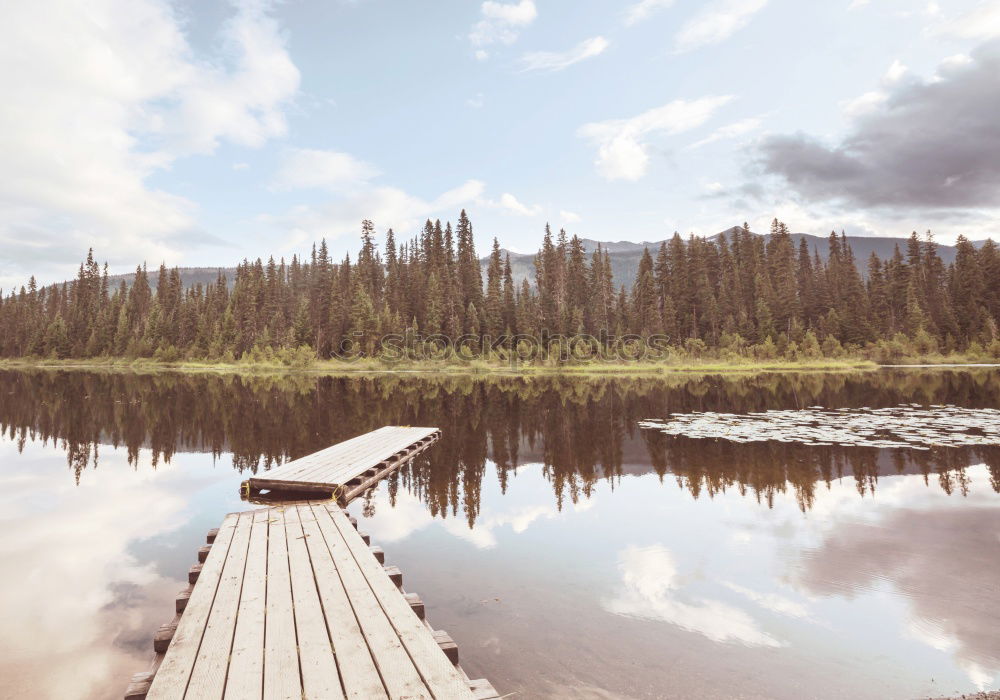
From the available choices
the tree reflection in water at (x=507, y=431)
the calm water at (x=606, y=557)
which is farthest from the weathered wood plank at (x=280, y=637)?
the tree reflection in water at (x=507, y=431)

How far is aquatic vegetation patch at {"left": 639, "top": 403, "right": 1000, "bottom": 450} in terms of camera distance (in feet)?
52.8

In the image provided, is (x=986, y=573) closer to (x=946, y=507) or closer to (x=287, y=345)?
(x=946, y=507)

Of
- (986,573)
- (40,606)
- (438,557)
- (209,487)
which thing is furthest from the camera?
(209,487)

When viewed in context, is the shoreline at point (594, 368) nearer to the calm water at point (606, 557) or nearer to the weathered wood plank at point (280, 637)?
the calm water at point (606, 557)

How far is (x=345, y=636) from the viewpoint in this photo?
436 cm

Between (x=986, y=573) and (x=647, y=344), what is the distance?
66.3 metres

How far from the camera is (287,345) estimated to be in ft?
248

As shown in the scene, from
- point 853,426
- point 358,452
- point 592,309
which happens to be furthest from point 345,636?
point 592,309

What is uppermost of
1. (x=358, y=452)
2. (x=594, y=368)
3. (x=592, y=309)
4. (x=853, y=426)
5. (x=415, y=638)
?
(x=592, y=309)

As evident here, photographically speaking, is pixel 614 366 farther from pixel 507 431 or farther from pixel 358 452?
pixel 358 452

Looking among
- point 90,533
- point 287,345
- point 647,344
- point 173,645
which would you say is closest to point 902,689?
point 173,645

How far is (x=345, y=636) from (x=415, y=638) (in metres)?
0.59

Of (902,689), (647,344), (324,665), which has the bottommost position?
(902,689)

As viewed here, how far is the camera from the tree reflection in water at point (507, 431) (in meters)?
12.3
